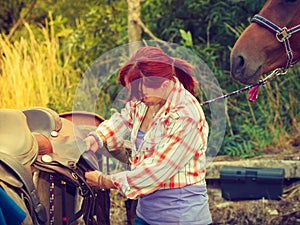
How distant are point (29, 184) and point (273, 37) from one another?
1.48m

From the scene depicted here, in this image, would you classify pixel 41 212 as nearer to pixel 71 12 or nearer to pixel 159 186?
pixel 159 186

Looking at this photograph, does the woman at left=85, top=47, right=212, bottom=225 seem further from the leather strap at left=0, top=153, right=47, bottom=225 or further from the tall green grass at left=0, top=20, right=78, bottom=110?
the tall green grass at left=0, top=20, right=78, bottom=110

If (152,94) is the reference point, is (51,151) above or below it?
below

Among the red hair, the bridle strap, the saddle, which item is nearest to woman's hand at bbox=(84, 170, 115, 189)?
the saddle

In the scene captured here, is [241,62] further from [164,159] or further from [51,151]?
[51,151]

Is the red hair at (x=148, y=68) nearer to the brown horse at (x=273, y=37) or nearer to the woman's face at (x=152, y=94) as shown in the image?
the woman's face at (x=152, y=94)

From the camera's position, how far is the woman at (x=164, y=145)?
9.76ft

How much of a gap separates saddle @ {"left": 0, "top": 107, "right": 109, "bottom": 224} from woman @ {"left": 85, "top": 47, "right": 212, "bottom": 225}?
29 centimetres

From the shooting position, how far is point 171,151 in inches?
116

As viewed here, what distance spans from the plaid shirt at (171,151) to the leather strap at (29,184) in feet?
1.47

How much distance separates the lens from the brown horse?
11.8ft

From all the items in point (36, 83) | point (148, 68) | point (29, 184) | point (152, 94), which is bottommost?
point (29, 184)

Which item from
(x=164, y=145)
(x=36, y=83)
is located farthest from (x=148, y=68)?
(x=36, y=83)

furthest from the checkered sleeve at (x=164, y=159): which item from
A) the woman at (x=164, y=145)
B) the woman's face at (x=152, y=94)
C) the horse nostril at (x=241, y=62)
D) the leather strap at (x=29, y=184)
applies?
the horse nostril at (x=241, y=62)
